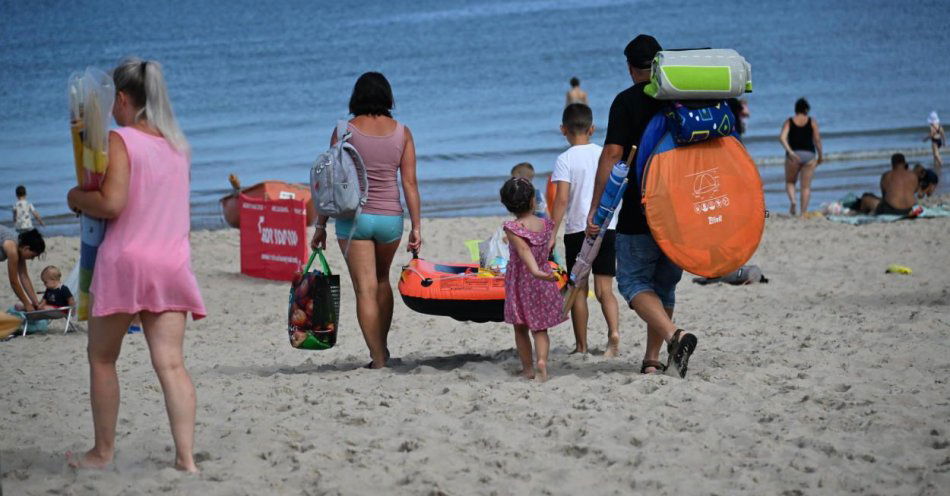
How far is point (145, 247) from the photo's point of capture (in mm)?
4207

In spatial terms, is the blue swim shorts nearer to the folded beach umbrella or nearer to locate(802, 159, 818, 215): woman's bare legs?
the folded beach umbrella

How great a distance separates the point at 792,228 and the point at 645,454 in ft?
30.0

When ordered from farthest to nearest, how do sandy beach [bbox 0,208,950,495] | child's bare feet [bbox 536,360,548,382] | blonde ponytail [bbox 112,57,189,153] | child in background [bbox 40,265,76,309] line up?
child in background [bbox 40,265,76,309] < child's bare feet [bbox 536,360,548,382] < sandy beach [bbox 0,208,950,495] < blonde ponytail [bbox 112,57,189,153]

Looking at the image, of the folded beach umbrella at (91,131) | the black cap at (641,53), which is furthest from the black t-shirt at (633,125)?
the folded beach umbrella at (91,131)

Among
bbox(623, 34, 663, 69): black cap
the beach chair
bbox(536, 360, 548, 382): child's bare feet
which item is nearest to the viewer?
bbox(623, 34, 663, 69): black cap

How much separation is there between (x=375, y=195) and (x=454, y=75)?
35.6 metres

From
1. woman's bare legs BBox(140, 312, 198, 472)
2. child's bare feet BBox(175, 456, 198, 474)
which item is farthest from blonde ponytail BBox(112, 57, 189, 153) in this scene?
child's bare feet BBox(175, 456, 198, 474)

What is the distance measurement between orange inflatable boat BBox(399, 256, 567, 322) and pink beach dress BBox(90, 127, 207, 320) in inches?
96.3

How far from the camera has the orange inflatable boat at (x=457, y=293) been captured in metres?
6.57

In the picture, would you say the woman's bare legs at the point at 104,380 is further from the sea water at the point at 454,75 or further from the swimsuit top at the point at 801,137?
the sea water at the point at 454,75

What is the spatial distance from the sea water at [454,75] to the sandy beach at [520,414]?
29.4 ft

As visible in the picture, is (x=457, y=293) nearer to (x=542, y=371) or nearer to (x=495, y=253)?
(x=495, y=253)

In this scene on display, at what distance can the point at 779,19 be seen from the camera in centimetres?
6112

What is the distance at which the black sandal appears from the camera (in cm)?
581
